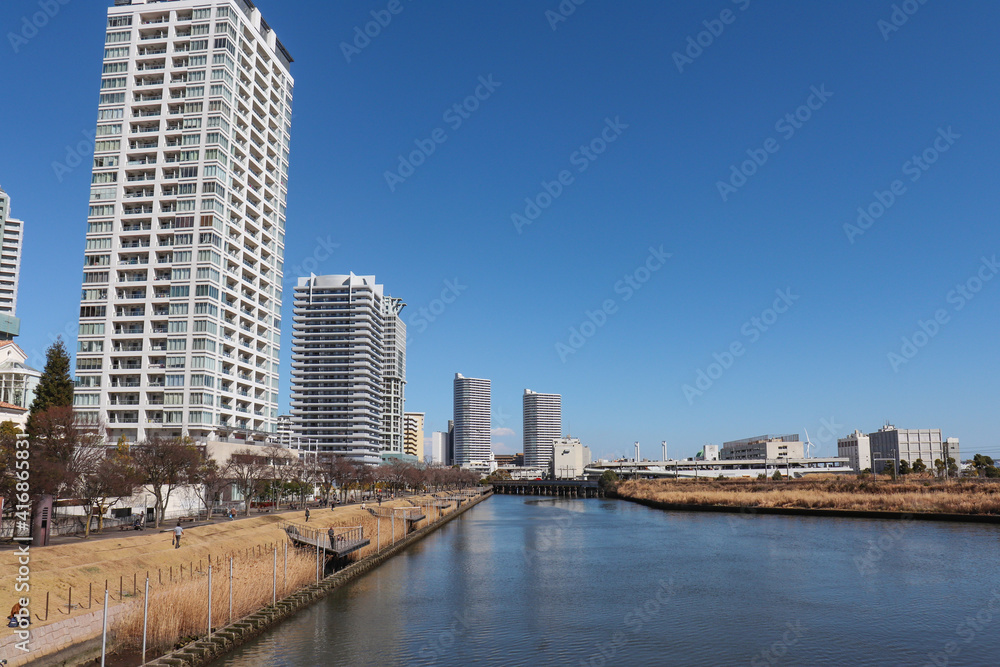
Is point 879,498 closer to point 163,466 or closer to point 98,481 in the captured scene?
point 163,466

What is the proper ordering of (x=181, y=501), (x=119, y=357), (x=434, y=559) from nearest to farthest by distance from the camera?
1. (x=434, y=559)
2. (x=181, y=501)
3. (x=119, y=357)

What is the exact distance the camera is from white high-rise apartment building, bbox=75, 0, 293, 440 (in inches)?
3654

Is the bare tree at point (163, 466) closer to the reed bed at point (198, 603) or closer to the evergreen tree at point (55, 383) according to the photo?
the evergreen tree at point (55, 383)

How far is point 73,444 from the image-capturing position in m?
46.0

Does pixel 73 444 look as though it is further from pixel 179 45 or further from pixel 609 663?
pixel 179 45

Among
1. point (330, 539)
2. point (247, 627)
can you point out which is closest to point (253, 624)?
point (247, 627)

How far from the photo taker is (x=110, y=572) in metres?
33.7

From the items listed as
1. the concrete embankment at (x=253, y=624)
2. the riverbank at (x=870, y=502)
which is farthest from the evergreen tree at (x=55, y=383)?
the riverbank at (x=870, y=502)

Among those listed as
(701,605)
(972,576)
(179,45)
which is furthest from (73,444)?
(179,45)

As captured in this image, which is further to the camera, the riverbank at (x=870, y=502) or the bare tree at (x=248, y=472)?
the riverbank at (x=870, y=502)

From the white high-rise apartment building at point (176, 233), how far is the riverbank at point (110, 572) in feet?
140

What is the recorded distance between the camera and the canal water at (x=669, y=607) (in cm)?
2988

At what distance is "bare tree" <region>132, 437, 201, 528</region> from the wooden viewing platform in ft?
32.4

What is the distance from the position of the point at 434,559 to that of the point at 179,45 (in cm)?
8595
